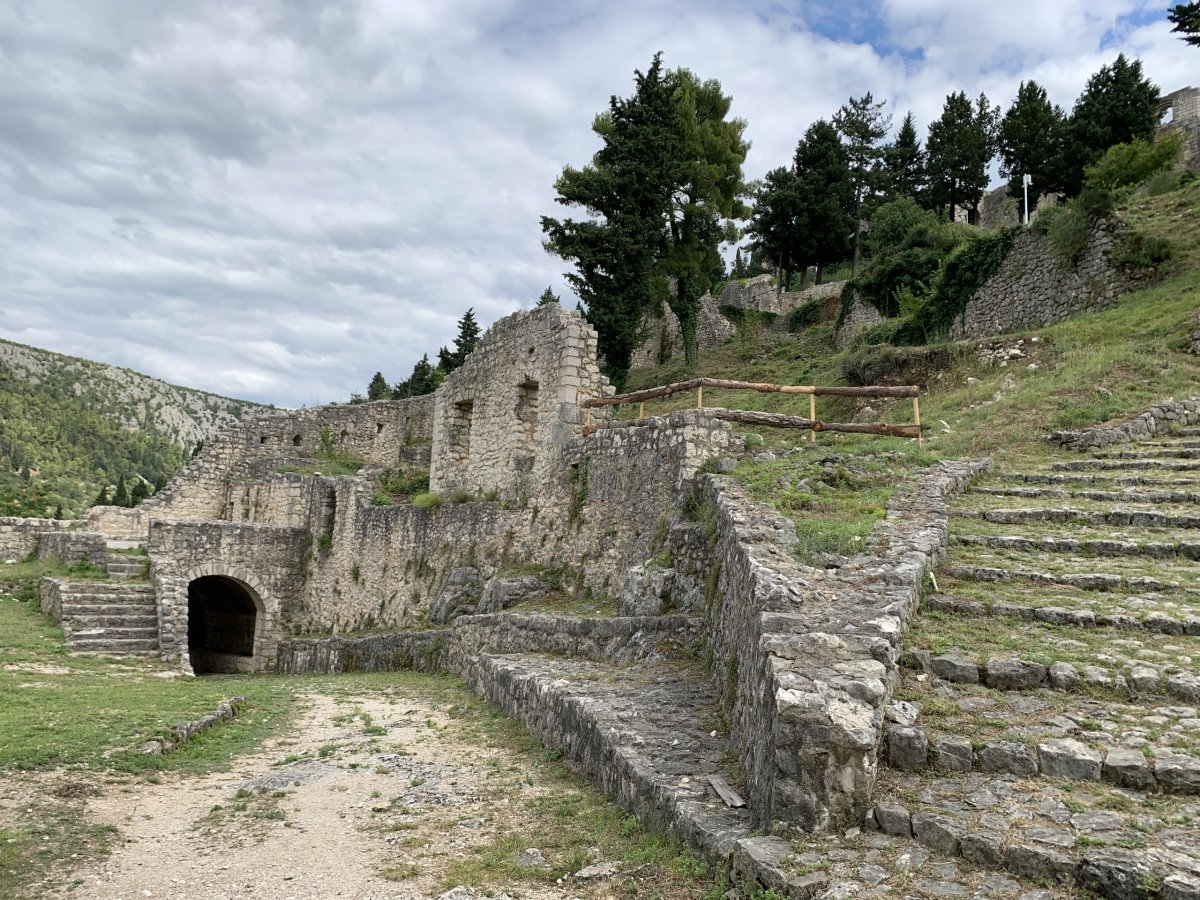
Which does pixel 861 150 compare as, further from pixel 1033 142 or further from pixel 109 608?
pixel 109 608

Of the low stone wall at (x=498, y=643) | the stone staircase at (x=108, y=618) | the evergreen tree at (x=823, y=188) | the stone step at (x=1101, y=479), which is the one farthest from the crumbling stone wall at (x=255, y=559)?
the evergreen tree at (x=823, y=188)

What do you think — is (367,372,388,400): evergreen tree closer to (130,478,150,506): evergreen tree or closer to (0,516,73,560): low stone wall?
(130,478,150,506): evergreen tree

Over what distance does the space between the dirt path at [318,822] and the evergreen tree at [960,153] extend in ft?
125

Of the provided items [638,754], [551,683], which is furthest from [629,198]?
[638,754]

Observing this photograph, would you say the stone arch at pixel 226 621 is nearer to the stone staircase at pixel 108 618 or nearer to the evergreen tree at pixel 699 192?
the stone staircase at pixel 108 618

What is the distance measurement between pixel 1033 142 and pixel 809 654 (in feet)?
125

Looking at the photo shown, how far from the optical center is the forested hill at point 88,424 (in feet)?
198

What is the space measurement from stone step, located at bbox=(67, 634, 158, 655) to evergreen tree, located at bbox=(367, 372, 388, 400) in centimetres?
3446

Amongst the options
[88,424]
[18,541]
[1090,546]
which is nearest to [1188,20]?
[1090,546]

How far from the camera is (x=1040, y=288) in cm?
2033

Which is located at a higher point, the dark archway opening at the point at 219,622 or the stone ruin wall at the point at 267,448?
the stone ruin wall at the point at 267,448

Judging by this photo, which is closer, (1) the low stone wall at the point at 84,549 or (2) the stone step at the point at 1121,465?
(2) the stone step at the point at 1121,465

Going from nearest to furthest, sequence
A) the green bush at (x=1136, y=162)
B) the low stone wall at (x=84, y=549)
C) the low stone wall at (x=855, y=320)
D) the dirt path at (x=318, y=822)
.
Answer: the dirt path at (x=318, y=822), the low stone wall at (x=84, y=549), the green bush at (x=1136, y=162), the low stone wall at (x=855, y=320)

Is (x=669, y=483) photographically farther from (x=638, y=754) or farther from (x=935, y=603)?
(x=638, y=754)
